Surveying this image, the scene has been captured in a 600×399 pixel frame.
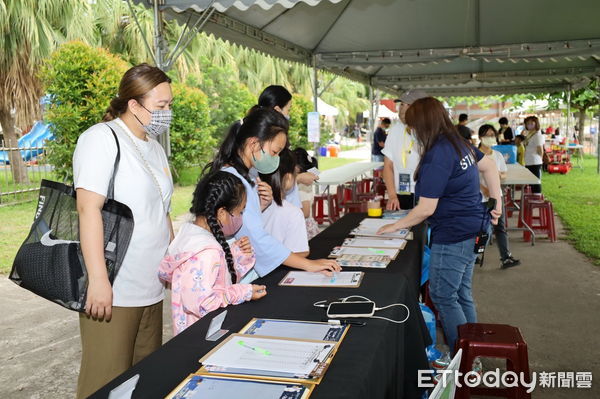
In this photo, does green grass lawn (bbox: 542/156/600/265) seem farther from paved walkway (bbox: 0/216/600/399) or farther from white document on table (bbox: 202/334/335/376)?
white document on table (bbox: 202/334/335/376)

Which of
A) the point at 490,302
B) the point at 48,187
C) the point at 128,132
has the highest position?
the point at 128,132

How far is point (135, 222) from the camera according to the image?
2.17 m

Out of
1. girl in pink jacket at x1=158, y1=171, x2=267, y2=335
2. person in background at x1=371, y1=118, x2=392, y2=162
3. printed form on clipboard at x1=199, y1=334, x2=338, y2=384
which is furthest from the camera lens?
person in background at x1=371, y1=118, x2=392, y2=162

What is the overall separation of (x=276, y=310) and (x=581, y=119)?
993 inches

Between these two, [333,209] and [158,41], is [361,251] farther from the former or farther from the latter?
[333,209]

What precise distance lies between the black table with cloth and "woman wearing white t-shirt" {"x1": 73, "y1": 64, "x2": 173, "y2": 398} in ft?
1.30

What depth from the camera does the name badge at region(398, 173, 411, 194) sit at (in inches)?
196

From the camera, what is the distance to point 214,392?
1405 mm

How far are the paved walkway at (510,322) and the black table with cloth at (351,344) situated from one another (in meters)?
1.29

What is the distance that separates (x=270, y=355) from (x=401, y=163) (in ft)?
12.0

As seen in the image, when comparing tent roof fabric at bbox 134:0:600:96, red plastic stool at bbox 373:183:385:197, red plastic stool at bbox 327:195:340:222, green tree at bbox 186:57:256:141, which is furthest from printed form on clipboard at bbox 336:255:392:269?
green tree at bbox 186:57:256:141

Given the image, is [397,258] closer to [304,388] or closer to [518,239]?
[304,388]

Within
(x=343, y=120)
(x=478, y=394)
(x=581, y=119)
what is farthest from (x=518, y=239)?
(x=343, y=120)

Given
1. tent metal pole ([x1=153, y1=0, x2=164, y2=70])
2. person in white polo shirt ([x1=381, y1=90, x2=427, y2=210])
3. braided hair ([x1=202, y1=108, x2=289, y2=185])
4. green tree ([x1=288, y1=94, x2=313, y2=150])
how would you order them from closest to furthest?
1. braided hair ([x1=202, y1=108, x2=289, y2=185])
2. tent metal pole ([x1=153, y1=0, x2=164, y2=70])
3. person in white polo shirt ([x1=381, y1=90, x2=427, y2=210])
4. green tree ([x1=288, y1=94, x2=313, y2=150])
